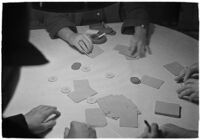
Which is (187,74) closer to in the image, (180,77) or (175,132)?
(180,77)

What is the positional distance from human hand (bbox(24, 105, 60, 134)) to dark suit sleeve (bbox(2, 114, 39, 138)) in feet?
0.04

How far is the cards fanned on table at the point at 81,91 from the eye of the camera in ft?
2.27

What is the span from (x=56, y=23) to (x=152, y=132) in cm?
46

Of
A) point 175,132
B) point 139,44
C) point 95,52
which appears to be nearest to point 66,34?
point 95,52

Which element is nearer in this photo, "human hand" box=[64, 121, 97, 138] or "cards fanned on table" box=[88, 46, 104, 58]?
"human hand" box=[64, 121, 97, 138]

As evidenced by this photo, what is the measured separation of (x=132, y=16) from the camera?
0.85 metres

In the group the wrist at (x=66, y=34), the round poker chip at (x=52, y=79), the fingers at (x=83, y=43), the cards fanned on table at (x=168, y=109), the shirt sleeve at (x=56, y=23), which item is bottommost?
the cards fanned on table at (x=168, y=109)

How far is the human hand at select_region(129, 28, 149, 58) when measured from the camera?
826 mm

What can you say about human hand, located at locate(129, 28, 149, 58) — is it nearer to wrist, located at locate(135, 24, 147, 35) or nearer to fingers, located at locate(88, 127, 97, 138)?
wrist, located at locate(135, 24, 147, 35)

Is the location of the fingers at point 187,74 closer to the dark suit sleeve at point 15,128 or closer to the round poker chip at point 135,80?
the round poker chip at point 135,80

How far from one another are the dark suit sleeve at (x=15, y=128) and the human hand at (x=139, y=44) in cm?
37

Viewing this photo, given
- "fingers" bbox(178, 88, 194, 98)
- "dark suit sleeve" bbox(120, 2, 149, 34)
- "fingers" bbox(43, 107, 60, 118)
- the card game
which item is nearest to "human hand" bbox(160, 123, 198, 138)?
the card game

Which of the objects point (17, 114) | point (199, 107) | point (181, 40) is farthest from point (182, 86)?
point (17, 114)

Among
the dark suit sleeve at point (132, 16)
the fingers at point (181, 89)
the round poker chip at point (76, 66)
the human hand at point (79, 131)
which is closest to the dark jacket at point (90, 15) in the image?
the dark suit sleeve at point (132, 16)
